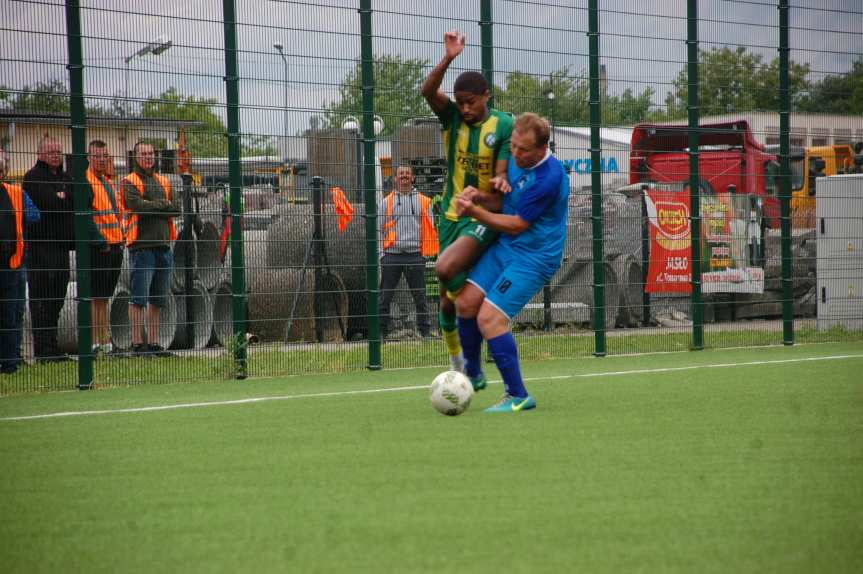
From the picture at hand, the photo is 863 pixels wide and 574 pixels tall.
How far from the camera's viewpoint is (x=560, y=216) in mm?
7043

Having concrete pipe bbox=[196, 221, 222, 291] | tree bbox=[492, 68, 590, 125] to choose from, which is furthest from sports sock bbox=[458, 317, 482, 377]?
tree bbox=[492, 68, 590, 125]

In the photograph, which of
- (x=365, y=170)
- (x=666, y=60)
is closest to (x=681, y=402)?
(x=365, y=170)

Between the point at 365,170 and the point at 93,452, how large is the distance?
586 cm

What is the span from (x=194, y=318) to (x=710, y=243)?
272 inches

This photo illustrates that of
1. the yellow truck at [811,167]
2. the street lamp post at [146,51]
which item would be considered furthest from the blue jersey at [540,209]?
the yellow truck at [811,167]

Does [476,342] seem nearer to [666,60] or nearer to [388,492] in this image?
[388,492]

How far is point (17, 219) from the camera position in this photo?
10.4 meters

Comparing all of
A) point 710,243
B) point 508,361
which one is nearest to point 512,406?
point 508,361

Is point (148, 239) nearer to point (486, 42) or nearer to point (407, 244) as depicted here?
point (407, 244)

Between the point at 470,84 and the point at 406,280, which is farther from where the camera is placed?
the point at 406,280

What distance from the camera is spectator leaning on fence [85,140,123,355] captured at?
32.9 ft

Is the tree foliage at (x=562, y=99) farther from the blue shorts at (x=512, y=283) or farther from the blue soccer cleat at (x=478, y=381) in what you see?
the blue shorts at (x=512, y=283)

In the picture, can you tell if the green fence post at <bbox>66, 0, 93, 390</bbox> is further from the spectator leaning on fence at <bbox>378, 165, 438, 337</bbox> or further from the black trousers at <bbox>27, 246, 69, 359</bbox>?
the spectator leaning on fence at <bbox>378, 165, 438, 337</bbox>

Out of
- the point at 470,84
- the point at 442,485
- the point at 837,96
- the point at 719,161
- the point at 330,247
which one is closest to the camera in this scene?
the point at 442,485
